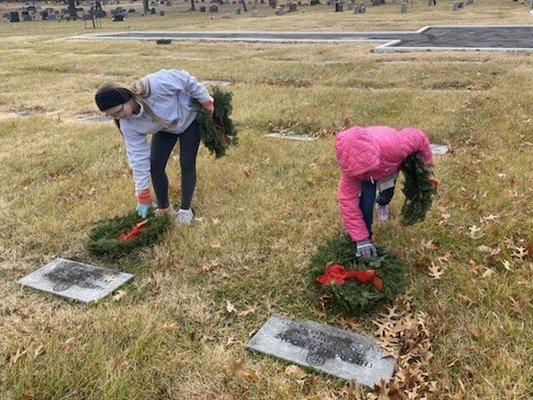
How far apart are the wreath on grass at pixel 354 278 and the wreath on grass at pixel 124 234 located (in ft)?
4.80

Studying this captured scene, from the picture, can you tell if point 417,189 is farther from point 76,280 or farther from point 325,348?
point 76,280

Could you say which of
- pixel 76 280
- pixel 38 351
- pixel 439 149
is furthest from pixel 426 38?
pixel 38 351

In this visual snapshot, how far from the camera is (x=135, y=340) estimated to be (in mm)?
3139

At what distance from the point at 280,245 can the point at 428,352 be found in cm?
164

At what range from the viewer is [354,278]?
11.3 ft

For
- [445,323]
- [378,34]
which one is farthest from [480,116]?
[378,34]

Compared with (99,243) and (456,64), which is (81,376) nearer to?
(99,243)

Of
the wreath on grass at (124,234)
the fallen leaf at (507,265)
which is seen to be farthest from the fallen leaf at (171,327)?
the fallen leaf at (507,265)

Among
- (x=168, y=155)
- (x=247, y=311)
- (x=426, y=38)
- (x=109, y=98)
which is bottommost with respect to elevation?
(x=247, y=311)

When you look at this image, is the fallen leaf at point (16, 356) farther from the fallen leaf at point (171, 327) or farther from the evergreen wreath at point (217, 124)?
the evergreen wreath at point (217, 124)

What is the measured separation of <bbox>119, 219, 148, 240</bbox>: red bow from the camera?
4.30 meters

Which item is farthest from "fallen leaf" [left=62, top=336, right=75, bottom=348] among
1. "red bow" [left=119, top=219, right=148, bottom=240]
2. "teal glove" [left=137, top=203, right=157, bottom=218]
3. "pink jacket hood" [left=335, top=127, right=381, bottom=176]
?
"pink jacket hood" [left=335, top=127, right=381, bottom=176]

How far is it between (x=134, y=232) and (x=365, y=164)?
2140 mm

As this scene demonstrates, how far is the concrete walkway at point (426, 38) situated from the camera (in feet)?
49.8
